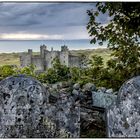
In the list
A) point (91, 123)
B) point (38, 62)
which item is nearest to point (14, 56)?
point (38, 62)

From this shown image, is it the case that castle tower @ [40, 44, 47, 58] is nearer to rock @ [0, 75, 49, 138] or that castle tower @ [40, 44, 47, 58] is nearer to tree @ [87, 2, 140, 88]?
tree @ [87, 2, 140, 88]

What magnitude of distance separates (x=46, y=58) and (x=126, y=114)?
2.28 metres

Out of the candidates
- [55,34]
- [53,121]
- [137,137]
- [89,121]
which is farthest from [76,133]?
[55,34]

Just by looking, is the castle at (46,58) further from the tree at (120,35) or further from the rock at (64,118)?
the rock at (64,118)

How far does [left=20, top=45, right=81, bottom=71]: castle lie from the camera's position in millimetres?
4992

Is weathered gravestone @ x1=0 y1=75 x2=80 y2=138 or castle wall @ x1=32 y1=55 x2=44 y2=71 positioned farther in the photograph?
castle wall @ x1=32 y1=55 x2=44 y2=71

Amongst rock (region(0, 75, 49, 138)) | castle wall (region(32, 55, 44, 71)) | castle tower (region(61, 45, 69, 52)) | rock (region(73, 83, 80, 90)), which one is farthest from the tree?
rock (region(0, 75, 49, 138))

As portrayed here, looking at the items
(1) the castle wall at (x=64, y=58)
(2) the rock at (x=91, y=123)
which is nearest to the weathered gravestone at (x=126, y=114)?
(2) the rock at (x=91, y=123)

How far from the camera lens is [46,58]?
5145mm

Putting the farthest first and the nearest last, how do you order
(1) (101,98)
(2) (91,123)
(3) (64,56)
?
(3) (64,56), (1) (101,98), (2) (91,123)

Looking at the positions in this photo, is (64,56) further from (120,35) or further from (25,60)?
(120,35)

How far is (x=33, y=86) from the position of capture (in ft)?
10.1

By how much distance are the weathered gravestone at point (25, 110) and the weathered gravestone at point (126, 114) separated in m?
0.28

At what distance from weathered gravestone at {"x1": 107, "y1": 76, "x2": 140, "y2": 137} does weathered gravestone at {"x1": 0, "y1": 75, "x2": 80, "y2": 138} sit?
278 mm
